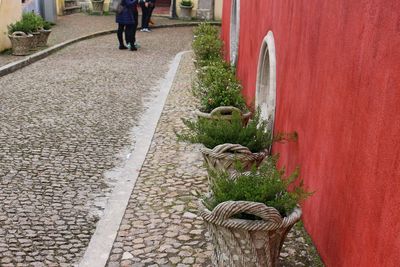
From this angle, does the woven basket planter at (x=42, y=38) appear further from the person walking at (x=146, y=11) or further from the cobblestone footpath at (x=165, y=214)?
the cobblestone footpath at (x=165, y=214)

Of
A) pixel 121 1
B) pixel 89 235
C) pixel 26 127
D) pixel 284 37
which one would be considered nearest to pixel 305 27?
pixel 284 37

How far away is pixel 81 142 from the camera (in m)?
6.81

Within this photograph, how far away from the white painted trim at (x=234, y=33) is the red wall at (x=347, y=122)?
4.89 metres

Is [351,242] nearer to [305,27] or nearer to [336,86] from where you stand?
[336,86]

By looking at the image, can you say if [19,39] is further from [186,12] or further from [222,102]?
[186,12]

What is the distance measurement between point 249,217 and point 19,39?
11.1 m

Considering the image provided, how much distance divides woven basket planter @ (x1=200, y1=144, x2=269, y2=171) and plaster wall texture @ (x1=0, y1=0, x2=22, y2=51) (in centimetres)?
1034

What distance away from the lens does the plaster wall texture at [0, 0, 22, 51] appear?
1341cm

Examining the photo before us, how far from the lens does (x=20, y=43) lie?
13.1 metres

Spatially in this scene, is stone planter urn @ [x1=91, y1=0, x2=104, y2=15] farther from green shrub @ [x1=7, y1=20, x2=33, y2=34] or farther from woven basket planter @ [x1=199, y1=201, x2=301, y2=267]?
woven basket planter @ [x1=199, y1=201, x2=301, y2=267]

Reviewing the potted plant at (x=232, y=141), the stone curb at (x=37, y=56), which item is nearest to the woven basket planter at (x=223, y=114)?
the potted plant at (x=232, y=141)

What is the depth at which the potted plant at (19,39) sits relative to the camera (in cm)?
1306

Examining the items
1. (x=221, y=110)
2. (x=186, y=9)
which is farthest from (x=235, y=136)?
(x=186, y=9)

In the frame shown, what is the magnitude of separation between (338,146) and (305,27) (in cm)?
141
